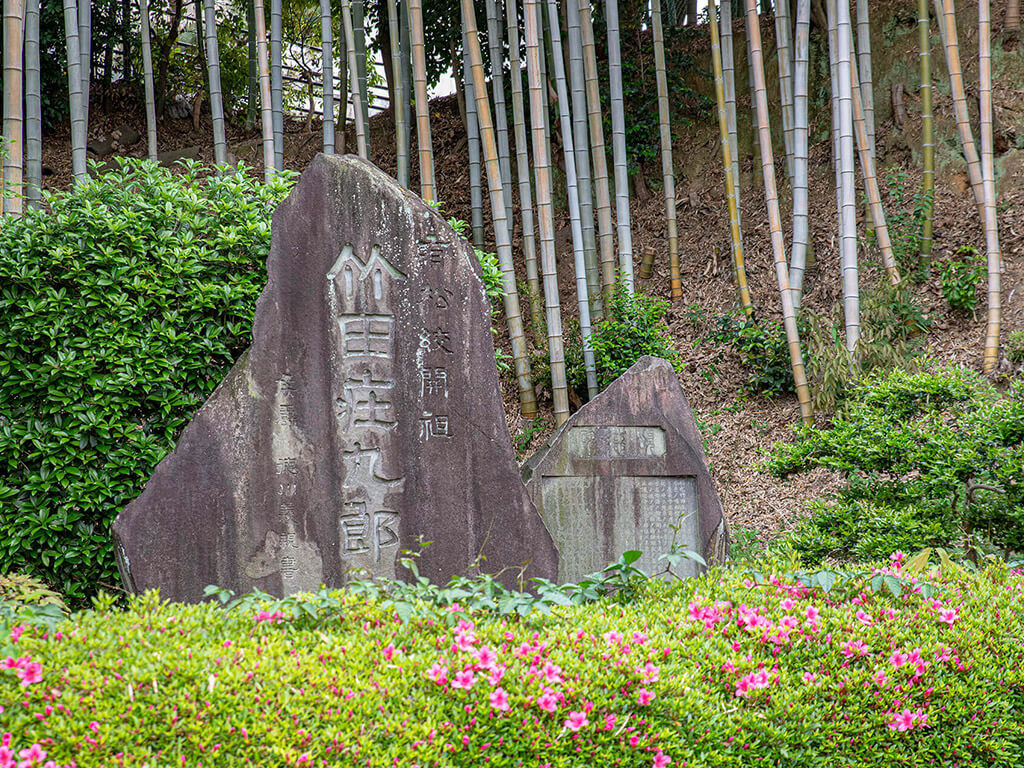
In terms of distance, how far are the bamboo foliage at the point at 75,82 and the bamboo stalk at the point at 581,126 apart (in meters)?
3.34

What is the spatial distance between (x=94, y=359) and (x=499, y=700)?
97.1 inches

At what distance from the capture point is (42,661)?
60.0 inches

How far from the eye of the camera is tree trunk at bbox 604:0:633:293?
6367mm

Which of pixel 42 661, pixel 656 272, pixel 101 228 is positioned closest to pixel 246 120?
pixel 656 272

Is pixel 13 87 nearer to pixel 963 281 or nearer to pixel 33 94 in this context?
pixel 33 94

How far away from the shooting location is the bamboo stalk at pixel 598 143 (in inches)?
242

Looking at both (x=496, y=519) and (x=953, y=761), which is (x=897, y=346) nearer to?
(x=496, y=519)

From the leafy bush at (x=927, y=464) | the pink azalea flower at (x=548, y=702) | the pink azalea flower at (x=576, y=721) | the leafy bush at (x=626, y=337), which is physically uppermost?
the leafy bush at (x=626, y=337)

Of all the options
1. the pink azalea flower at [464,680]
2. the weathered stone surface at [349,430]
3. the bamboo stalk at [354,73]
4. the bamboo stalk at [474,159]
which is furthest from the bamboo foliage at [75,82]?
the pink azalea flower at [464,680]

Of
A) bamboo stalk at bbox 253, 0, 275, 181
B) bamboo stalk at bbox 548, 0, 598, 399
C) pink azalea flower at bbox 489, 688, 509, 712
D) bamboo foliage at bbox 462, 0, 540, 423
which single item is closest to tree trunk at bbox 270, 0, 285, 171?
bamboo stalk at bbox 253, 0, 275, 181

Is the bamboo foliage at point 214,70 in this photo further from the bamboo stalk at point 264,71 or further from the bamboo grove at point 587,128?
the bamboo stalk at point 264,71

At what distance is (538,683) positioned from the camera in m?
1.66

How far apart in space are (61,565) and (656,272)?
6.30m

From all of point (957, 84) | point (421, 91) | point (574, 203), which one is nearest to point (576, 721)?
point (421, 91)
